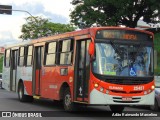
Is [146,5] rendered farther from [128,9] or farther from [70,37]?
[70,37]

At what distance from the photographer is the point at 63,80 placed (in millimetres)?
16219

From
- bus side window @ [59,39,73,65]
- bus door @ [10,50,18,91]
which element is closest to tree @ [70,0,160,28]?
bus door @ [10,50,18,91]

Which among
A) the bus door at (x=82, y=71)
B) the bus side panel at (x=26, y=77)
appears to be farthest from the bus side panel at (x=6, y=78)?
the bus door at (x=82, y=71)

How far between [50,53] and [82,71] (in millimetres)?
3403

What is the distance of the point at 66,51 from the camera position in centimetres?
1617

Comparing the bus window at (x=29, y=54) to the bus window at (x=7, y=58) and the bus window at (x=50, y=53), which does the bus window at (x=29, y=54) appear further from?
the bus window at (x=7, y=58)

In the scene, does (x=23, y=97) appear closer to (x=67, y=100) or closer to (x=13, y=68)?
(x=13, y=68)

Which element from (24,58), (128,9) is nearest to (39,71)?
(24,58)

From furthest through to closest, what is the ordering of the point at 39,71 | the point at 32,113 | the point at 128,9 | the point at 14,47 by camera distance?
1. the point at 128,9
2. the point at 14,47
3. the point at 39,71
4. the point at 32,113

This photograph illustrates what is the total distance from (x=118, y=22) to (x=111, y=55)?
37921mm

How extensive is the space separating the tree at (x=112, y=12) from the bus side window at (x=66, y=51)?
32.1 m

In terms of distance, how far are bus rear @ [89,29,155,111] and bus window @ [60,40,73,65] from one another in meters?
1.74

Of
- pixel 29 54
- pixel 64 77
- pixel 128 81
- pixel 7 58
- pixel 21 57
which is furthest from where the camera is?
pixel 7 58

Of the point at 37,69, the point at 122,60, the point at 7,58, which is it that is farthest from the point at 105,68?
the point at 7,58
